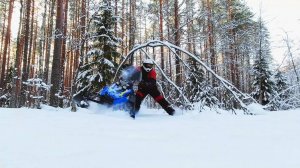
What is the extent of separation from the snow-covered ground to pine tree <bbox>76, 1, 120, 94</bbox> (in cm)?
712

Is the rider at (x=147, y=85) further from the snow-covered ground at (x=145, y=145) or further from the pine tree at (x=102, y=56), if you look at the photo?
the pine tree at (x=102, y=56)

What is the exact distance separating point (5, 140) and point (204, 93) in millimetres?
3473

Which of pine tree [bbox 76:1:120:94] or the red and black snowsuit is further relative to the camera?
pine tree [bbox 76:1:120:94]

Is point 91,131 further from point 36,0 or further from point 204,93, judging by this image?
point 36,0

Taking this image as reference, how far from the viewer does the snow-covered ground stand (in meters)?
1.71

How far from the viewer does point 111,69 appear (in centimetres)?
1060

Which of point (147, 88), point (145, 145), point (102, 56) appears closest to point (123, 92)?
point (147, 88)

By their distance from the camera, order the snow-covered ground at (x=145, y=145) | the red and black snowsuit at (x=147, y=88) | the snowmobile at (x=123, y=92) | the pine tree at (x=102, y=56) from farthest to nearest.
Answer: the pine tree at (x=102, y=56)
the snowmobile at (x=123, y=92)
the red and black snowsuit at (x=147, y=88)
the snow-covered ground at (x=145, y=145)

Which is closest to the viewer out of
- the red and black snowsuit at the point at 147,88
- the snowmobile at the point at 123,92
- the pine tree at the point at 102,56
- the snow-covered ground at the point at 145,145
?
the snow-covered ground at the point at 145,145

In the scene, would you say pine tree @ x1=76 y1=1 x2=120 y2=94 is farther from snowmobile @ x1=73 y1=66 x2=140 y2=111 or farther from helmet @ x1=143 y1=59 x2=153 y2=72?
helmet @ x1=143 y1=59 x2=153 y2=72

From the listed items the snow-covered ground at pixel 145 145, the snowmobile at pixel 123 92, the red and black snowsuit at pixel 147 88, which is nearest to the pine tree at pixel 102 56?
the snowmobile at pixel 123 92

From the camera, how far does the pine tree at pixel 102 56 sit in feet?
34.2

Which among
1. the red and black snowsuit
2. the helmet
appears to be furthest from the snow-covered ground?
the helmet

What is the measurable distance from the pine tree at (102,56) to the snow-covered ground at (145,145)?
712 centimetres
